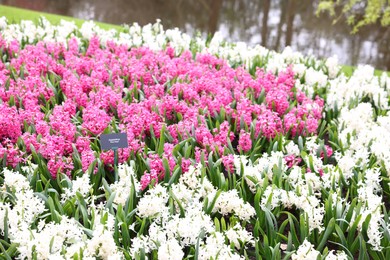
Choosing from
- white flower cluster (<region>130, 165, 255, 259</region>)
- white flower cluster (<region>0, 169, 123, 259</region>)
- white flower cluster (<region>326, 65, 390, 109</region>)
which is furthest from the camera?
white flower cluster (<region>326, 65, 390, 109</region>)

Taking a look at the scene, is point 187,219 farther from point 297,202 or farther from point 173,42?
point 173,42

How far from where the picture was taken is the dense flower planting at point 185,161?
10.6ft

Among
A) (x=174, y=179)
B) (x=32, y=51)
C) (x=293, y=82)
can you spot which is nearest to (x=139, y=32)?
Result: (x=32, y=51)

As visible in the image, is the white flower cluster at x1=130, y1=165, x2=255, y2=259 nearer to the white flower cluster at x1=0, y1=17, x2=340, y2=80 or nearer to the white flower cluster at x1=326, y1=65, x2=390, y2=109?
the white flower cluster at x1=326, y1=65, x2=390, y2=109

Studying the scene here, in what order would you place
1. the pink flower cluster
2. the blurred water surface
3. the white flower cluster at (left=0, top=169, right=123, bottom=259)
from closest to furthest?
the white flower cluster at (left=0, top=169, right=123, bottom=259) < the pink flower cluster < the blurred water surface

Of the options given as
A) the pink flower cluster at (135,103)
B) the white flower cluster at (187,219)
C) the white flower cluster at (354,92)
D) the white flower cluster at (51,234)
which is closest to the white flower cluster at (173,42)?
the pink flower cluster at (135,103)

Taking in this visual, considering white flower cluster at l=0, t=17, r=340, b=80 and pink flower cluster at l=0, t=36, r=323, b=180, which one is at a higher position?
white flower cluster at l=0, t=17, r=340, b=80

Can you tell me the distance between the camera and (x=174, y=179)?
3932mm

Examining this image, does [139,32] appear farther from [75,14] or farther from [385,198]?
[75,14]

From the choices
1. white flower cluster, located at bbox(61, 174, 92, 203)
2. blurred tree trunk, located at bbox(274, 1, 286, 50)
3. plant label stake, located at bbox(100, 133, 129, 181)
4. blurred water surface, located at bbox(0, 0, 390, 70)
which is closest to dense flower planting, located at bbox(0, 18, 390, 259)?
white flower cluster, located at bbox(61, 174, 92, 203)

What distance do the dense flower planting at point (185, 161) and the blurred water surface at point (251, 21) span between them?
12.2 metres

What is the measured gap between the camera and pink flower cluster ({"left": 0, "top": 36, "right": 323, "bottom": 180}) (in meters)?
4.33

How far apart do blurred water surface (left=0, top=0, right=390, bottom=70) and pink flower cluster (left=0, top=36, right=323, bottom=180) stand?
1184 centimetres

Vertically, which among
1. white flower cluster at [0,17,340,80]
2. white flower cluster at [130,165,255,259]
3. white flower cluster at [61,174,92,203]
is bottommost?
white flower cluster at [130,165,255,259]
